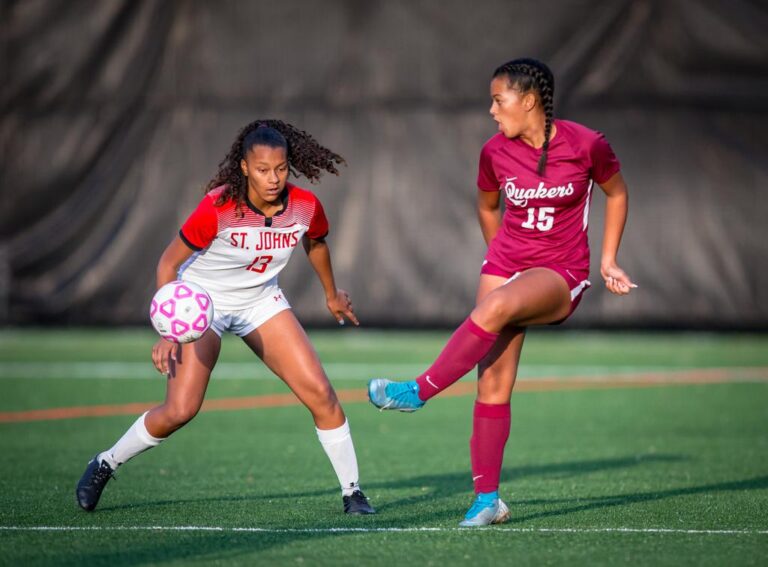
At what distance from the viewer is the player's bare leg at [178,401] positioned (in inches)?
248

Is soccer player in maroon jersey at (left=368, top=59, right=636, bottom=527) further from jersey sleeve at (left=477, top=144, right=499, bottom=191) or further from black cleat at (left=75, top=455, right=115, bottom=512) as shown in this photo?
black cleat at (left=75, top=455, right=115, bottom=512)

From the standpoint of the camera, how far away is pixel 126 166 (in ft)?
53.1

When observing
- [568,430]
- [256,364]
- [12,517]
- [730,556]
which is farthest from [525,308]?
[256,364]

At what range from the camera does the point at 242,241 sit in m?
6.25

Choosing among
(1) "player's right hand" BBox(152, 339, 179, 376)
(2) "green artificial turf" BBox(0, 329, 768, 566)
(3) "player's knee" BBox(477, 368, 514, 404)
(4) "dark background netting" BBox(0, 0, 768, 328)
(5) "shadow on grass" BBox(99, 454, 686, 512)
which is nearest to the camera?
(2) "green artificial turf" BBox(0, 329, 768, 566)

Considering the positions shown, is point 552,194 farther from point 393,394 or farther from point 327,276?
point 327,276

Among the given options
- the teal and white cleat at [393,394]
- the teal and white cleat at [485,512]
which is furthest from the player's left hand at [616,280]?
the teal and white cleat at [485,512]

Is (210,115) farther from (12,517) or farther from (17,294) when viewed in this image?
(12,517)

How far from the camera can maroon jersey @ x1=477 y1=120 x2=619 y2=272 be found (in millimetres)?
5914

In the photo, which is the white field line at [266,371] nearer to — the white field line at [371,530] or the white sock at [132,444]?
the white sock at [132,444]

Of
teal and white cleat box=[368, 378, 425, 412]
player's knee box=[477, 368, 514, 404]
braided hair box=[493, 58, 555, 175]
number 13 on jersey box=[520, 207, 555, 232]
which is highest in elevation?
braided hair box=[493, 58, 555, 175]

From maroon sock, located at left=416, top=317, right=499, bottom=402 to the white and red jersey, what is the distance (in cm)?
111

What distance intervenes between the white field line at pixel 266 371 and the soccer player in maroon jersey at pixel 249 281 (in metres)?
6.33

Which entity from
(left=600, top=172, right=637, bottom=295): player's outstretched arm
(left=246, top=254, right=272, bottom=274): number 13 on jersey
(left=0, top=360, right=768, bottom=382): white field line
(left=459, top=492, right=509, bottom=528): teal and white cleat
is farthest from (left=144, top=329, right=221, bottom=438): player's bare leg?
(left=0, top=360, right=768, bottom=382): white field line
